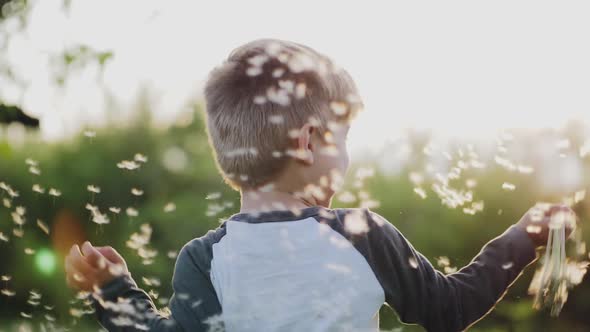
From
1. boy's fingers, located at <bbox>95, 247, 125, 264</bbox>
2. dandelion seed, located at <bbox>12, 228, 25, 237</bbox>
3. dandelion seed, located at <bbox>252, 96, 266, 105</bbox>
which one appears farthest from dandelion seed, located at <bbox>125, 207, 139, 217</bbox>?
dandelion seed, located at <bbox>252, 96, 266, 105</bbox>

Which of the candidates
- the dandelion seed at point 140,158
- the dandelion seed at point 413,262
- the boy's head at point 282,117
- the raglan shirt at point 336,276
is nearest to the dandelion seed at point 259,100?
Result: the boy's head at point 282,117

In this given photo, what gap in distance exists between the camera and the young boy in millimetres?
1633

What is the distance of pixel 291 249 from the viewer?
65.1 inches

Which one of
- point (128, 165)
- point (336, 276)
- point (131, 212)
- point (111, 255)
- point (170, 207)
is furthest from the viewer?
point (128, 165)

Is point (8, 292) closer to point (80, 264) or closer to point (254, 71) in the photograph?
point (80, 264)

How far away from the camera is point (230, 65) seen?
6.14ft

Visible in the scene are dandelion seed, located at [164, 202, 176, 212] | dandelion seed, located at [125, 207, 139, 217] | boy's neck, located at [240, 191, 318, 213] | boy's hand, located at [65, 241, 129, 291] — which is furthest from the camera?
dandelion seed, located at [125, 207, 139, 217]

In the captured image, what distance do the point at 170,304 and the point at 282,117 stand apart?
454 millimetres

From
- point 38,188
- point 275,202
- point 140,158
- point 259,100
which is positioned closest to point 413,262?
point 275,202

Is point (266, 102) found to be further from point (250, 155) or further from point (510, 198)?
point (510, 198)

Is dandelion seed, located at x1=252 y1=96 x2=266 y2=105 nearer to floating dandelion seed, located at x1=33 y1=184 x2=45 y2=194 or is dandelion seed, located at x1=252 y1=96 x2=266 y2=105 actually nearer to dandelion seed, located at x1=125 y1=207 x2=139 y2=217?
dandelion seed, located at x1=125 y1=207 x2=139 y2=217

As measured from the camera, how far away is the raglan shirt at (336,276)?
163cm

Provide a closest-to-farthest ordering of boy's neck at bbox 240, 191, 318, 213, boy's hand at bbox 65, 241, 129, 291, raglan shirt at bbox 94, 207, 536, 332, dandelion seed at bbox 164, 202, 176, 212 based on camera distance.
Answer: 1. raglan shirt at bbox 94, 207, 536, 332
2. boy's neck at bbox 240, 191, 318, 213
3. boy's hand at bbox 65, 241, 129, 291
4. dandelion seed at bbox 164, 202, 176, 212

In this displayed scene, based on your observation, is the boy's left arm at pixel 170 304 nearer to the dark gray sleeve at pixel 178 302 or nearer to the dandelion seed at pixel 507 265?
the dark gray sleeve at pixel 178 302
